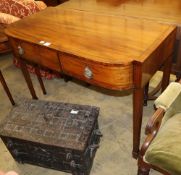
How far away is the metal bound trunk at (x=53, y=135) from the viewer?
1307 millimetres

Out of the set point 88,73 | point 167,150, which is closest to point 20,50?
point 88,73

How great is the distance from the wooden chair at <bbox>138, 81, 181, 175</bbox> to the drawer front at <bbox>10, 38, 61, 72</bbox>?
657 millimetres

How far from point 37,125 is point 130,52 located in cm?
74

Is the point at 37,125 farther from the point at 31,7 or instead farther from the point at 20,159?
the point at 31,7

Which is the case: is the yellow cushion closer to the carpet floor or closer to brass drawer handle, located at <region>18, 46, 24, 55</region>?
the carpet floor

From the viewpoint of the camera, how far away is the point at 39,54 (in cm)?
142

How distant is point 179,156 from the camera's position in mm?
926

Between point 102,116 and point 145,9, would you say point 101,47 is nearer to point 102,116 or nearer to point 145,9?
point 145,9

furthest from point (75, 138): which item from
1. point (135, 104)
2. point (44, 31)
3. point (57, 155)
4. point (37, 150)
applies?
point (44, 31)

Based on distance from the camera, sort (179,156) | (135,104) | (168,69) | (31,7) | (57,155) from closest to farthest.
A: (179,156) → (135,104) → (57,155) → (168,69) → (31,7)

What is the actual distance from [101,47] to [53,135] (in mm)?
598

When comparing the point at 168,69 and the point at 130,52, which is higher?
the point at 130,52

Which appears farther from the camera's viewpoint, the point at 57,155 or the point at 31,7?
the point at 31,7

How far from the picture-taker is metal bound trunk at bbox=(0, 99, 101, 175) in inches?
51.4
